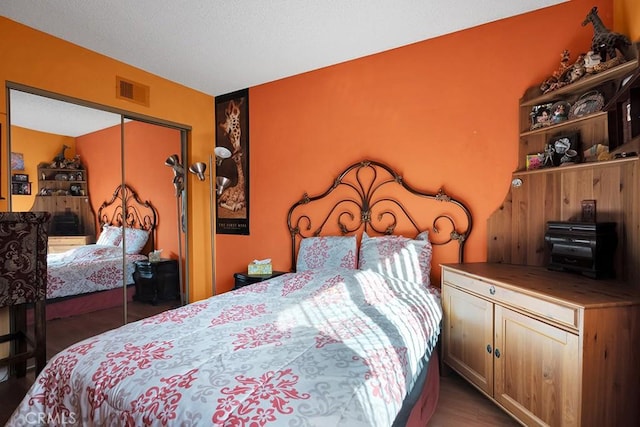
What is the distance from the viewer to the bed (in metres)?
0.94

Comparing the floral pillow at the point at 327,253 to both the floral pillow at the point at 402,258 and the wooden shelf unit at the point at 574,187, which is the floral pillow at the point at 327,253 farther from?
the wooden shelf unit at the point at 574,187

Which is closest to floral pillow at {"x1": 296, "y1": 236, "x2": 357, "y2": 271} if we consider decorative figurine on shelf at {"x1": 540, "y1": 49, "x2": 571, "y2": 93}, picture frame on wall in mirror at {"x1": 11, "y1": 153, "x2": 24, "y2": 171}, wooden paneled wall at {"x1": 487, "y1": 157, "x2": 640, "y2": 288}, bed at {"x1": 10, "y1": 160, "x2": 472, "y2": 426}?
bed at {"x1": 10, "y1": 160, "x2": 472, "y2": 426}

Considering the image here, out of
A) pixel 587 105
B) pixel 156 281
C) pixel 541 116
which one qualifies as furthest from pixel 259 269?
pixel 587 105

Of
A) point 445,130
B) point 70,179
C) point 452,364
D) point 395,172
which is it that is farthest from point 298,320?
point 70,179

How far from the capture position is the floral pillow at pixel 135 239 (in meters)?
3.01

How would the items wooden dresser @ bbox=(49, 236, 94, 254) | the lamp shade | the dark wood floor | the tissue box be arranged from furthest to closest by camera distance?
the lamp shade < the tissue box < wooden dresser @ bbox=(49, 236, 94, 254) < the dark wood floor

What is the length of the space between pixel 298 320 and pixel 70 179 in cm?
244

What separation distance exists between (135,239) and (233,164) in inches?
51.0

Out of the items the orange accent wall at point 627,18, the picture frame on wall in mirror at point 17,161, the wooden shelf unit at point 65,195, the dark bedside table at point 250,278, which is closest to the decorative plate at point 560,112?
the orange accent wall at point 627,18

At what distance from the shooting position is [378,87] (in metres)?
2.75

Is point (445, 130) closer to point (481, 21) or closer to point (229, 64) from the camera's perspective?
point (481, 21)

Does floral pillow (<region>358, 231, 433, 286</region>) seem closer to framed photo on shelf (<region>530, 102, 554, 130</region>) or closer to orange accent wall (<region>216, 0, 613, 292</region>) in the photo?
orange accent wall (<region>216, 0, 613, 292</region>)

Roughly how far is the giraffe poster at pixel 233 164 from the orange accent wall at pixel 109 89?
15 centimetres

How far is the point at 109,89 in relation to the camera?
2.82 m
